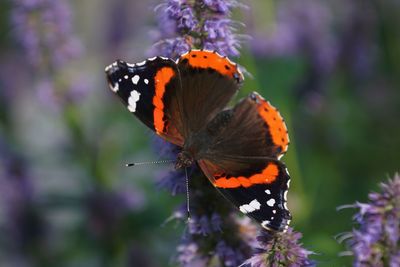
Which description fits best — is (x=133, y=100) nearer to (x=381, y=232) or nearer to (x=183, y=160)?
(x=183, y=160)

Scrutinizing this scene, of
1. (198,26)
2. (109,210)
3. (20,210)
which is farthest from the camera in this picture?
(20,210)

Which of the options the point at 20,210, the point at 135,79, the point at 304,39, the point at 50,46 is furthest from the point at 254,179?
the point at 304,39

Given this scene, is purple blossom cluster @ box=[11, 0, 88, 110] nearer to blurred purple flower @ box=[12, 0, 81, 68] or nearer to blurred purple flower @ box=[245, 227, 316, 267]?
blurred purple flower @ box=[12, 0, 81, 68]

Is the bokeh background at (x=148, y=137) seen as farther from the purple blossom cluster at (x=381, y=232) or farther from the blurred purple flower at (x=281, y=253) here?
the purple blossom cluster at (x=381, y=232)

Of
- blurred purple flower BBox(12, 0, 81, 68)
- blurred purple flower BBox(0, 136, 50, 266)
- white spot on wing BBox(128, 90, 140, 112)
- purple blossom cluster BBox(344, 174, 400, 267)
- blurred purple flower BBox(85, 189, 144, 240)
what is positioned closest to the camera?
purple blossom cluster BBox(344, 174, 400, 267)

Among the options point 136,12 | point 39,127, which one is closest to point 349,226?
point 39,127

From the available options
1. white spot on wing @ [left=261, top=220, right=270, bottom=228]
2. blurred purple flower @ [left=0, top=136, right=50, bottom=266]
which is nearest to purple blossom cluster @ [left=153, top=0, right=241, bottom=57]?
white spot on wing @ [left=261, top=220, right=270, bottom=228]
